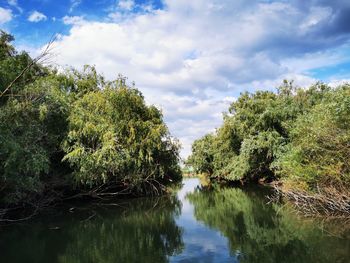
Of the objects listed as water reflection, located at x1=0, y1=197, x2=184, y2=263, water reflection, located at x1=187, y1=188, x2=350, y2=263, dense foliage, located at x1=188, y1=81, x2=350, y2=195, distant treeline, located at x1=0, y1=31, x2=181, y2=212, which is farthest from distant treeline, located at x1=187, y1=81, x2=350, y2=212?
distant treeline, located at x1=0, y1=31, x2=181, y2=212

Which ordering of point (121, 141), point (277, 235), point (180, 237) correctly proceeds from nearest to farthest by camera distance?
point (277, 235), point (180, 237), point (121, 141)

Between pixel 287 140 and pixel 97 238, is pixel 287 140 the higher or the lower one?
the higher one

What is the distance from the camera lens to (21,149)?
15.5 m

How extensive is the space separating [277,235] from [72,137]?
13.3 metres

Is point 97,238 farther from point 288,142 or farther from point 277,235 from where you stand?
point 288,142

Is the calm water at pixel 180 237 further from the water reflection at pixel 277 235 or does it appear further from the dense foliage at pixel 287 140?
the dense foliage at pixel 287 140

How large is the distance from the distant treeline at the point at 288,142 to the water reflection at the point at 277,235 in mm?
1727

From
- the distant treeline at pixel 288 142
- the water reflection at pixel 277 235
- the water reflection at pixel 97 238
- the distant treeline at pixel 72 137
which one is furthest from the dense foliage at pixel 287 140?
the distant treeline at pixel 72 137

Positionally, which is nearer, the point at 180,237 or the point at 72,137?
the point at 180,237

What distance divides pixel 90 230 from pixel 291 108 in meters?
22.8

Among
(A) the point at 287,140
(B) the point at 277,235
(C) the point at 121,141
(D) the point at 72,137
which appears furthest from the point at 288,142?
(B) the point at 277,235

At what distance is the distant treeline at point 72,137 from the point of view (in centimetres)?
1658

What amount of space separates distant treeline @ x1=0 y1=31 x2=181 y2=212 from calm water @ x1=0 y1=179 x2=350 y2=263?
2.40m

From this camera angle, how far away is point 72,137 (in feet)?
72.3
